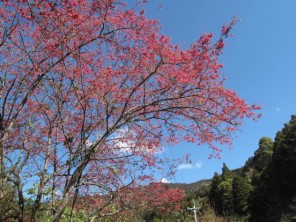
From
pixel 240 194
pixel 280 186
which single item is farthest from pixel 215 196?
pixel 280 186

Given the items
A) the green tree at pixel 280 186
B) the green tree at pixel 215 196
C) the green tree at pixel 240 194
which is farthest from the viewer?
the green tree at pixel 215 196

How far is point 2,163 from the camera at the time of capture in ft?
22.4

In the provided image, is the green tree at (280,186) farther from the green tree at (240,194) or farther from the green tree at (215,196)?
the green tree at (215,196)

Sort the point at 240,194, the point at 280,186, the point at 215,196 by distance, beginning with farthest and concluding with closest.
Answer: the point at 215,196, the point at 240,194, the point at 280,186

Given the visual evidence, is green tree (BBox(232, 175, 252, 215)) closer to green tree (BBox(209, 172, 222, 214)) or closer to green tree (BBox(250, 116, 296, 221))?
green tree (BBox(250, 116, 296, 221))

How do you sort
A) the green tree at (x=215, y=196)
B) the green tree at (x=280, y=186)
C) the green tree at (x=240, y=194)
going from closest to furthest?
1. the green tree at (x=280, y=186)
2. the green tree at (x=240, y=194)
3. the green tree at (x=215, y=196)

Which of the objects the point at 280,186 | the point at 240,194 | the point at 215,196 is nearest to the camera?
the point at 280,186

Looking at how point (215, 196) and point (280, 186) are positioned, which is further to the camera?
point (215, 196)

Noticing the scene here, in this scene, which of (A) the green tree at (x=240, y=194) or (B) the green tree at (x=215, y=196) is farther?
(B) the green tree at (x=215, y=196)

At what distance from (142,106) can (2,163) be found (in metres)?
2.87

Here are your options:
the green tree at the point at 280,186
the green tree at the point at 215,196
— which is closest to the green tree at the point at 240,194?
the green tree at the point at 280,186

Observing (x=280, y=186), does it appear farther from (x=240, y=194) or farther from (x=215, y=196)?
(x=215, y=196)

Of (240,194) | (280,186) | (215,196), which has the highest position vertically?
(215,196)

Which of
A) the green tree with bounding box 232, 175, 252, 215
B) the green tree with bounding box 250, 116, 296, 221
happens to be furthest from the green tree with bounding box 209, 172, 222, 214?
the green tree with bounding box 250, 116, 296, 221
